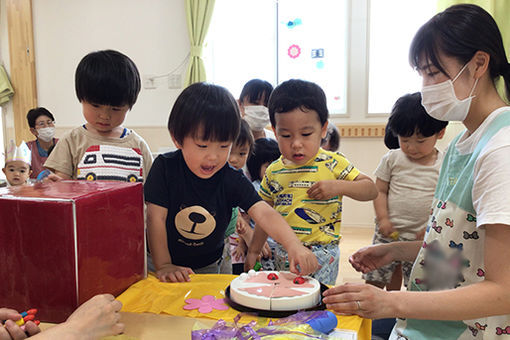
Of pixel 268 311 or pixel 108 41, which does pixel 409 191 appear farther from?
pixel 108 41

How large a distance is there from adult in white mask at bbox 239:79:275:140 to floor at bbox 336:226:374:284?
126 centimetres

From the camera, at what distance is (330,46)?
437 centimetres

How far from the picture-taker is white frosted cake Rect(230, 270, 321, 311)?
2.48 ft

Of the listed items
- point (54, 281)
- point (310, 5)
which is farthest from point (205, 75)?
point (54, 281)

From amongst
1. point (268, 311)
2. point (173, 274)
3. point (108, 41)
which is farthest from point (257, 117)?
point (108, 41)

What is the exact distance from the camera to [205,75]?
4578 mm

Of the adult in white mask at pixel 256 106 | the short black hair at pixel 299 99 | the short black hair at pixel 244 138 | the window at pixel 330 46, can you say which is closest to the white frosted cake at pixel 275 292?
the short black hair at pixel 299 99

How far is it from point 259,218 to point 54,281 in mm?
545

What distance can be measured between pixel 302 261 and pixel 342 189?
1.47 feet

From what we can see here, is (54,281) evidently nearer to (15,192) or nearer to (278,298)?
(15,192)

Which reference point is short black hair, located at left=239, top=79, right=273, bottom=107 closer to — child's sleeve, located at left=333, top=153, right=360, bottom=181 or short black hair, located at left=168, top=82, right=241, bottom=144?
child's sleeve, located at left=333, top=153, right=360, bottom=181

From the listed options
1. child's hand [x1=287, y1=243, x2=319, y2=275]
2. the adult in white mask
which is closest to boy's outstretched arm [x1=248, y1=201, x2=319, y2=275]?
child's hand [x1=287, y1=243, x2=319, y2=275]

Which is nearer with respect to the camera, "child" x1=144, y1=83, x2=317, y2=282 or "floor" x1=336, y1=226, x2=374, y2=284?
"child" x1=144, y1=83, x2=317, y2=282

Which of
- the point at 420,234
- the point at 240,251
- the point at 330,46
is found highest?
the point at 330,46
